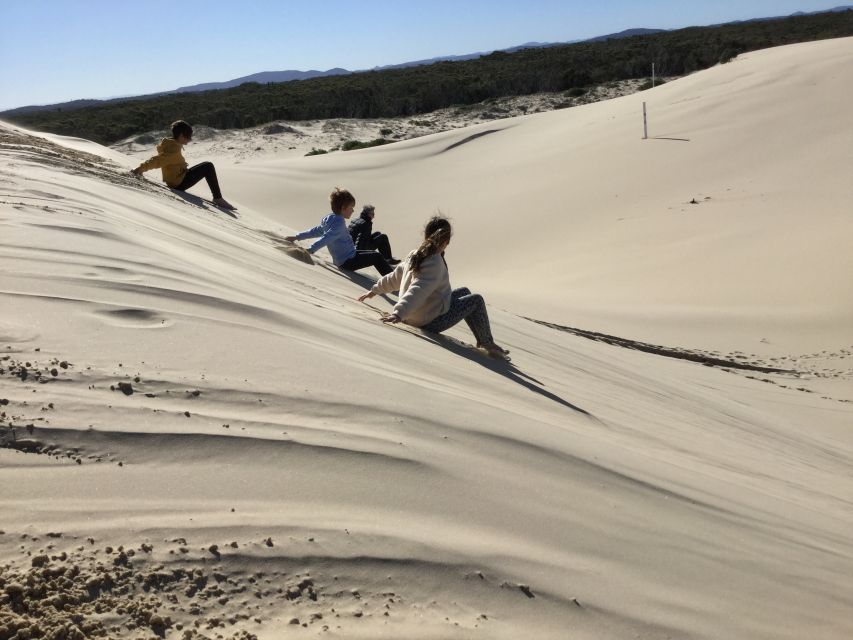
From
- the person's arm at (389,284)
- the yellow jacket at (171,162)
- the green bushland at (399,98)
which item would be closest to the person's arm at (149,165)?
the yellow jacket at (171,162)

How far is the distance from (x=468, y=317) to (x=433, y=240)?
57 centimetres

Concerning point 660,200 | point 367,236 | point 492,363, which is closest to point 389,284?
point 492,363

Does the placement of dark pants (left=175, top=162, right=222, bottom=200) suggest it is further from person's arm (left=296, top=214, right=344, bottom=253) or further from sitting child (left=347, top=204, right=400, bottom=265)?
person's arm (left=296, top=214, right=344, bottom=253)

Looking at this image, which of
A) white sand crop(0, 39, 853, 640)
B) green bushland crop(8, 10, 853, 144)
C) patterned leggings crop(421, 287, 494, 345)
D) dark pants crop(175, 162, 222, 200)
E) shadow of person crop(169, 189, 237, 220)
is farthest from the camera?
green bushland crop(8, 10, 853, 144)

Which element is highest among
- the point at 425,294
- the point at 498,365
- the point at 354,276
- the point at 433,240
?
the point at 433,240

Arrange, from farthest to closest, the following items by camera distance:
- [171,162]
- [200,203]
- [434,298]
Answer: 1. [171,162]
2. [200,203]
3. [434,298]

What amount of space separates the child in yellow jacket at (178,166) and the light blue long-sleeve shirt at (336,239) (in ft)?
A: 6.55

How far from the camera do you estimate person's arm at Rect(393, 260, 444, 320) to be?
479 centimetres

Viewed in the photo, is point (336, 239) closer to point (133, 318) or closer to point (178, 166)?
point (178, 166)

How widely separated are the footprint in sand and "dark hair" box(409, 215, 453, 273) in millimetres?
1906

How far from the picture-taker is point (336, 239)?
699cm

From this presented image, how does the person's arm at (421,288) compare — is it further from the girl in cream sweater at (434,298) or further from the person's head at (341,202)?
the person's head at (341,202)

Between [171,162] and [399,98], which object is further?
[399,98]

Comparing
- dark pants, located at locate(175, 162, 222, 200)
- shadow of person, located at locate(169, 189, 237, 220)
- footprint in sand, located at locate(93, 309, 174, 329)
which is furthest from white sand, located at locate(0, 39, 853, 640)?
dark pants, located at locate(175, 162, 222, 200)
